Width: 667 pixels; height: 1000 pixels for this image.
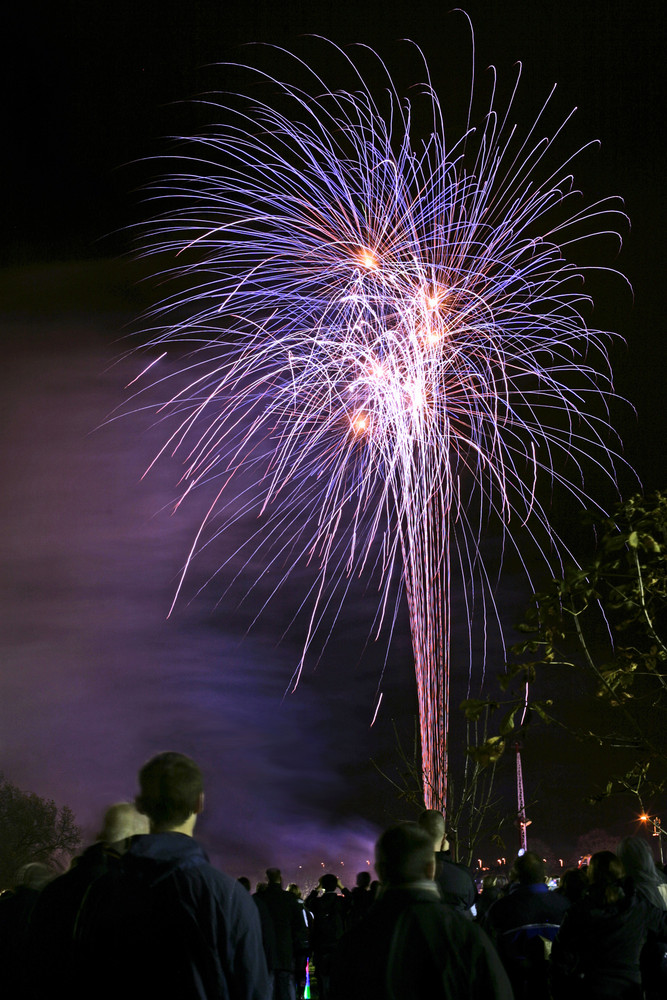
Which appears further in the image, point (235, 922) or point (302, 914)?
point (302, 914)

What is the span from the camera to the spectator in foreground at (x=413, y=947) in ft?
11.0

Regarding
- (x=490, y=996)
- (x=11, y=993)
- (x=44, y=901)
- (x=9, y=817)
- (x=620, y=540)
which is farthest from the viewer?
(x=9, y=817)

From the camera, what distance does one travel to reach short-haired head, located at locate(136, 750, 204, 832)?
356cm

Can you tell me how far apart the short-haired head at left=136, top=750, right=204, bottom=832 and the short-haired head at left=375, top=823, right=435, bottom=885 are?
68cm

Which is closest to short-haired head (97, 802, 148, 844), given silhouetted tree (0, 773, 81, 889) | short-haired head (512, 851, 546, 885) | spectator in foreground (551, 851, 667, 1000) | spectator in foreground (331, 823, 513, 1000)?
spectator in foreground (331, 823, 513, 1000)

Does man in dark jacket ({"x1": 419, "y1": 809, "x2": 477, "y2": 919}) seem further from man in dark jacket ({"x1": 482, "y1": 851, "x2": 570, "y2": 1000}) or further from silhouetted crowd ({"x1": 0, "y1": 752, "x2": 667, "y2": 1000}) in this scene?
silhouetted crowd ({"x1": 0, "y1": 752, "x2": 667, "y2": 1000})

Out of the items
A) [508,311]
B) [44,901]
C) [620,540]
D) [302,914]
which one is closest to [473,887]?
[620,540]

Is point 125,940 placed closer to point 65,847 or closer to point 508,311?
point 508,311

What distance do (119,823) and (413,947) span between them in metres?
1.90

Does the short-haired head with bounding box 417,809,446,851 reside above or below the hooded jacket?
above

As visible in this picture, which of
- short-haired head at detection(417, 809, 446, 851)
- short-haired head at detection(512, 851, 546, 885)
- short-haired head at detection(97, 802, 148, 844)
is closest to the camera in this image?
short-haired head at detection(97, 802, 148, 844)

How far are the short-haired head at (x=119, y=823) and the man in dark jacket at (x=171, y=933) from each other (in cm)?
126

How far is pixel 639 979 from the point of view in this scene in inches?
227

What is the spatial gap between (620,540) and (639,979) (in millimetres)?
2494
